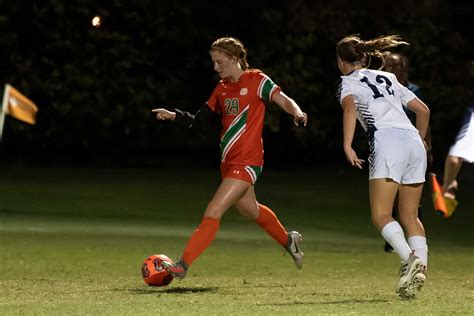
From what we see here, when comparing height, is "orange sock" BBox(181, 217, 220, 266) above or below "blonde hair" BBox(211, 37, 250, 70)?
below

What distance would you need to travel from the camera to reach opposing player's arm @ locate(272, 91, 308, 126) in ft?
35.7

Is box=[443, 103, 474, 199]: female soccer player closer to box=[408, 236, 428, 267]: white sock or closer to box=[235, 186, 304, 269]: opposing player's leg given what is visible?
box=[408, 236, 428, 267]: white sock

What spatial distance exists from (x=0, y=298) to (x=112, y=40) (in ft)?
71.3

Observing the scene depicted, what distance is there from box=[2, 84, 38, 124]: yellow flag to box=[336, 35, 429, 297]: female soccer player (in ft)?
7.79

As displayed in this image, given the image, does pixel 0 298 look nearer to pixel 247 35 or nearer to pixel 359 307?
pixel 359 307

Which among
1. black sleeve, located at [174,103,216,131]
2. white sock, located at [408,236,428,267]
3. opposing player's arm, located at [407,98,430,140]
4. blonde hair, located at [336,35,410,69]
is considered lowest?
white sock, located at [408,236,428,267]

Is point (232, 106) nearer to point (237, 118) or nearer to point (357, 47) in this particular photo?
point (237, 118)

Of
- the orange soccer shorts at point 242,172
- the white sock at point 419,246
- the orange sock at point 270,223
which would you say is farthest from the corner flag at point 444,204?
the orange soccer shorts at point 242,172

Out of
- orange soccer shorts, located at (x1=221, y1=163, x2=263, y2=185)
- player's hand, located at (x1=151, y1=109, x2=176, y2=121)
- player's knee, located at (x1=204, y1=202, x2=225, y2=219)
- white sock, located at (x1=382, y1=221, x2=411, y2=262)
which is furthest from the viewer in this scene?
player's hand, located at (x1=151, y1=109, x2=176, y2=121)

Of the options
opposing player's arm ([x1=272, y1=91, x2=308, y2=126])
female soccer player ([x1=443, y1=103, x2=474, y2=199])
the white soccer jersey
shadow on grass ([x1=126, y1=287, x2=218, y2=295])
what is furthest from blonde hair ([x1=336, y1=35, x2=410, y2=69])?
shadow on grass ([x1=126, y1=287, x2=218, y2=295])

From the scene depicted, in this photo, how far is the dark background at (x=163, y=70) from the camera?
1234 inches

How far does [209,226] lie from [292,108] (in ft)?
4.01

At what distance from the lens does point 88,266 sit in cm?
1355

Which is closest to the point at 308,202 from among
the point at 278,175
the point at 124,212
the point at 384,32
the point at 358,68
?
the point at 124,212
